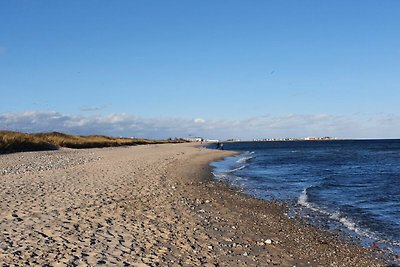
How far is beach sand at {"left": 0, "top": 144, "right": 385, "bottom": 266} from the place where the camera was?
29.3 ft

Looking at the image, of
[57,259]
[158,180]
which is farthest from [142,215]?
[158,180]

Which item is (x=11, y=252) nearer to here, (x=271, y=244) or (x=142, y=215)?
(x=142, y=215)

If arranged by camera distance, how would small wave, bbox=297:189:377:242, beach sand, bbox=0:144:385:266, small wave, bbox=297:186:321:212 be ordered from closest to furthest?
beach sand, bbox=0:144:385:266 → small wave, bbox=297:189:377:242 → small wave, bbox=297:186:321:212

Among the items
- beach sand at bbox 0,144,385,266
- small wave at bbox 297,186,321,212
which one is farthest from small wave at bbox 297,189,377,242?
beach sand at bbox 0,144,385,266

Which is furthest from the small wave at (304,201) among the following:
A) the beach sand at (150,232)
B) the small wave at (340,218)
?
the beach sand at (150,232)

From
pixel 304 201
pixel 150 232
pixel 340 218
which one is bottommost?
pixel 340 218

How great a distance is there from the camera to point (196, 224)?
12.9m

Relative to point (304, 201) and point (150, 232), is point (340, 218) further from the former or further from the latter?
point (150, 232)

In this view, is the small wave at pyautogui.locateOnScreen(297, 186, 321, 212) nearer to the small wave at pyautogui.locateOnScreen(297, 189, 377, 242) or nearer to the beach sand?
the small wave at pyautogui.locateOnScreen(297, 189, 377, 242)

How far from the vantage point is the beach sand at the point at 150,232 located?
29.3ft

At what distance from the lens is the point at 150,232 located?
11219 mm

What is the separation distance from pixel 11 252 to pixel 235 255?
4985mm

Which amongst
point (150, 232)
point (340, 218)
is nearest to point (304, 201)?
point (340, 218)

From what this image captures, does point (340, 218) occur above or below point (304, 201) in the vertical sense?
below
